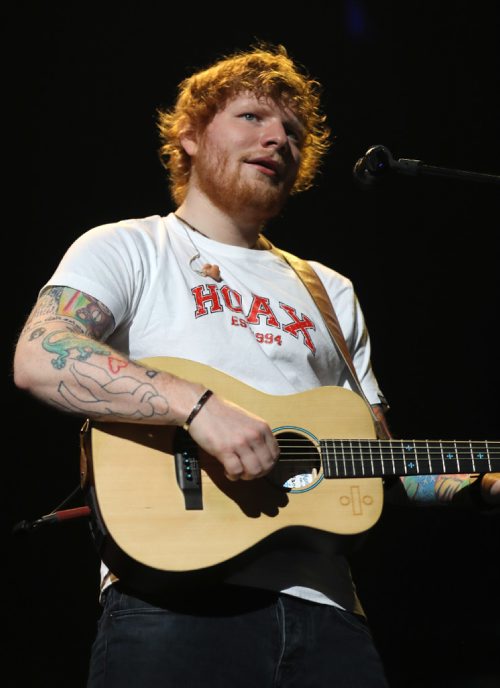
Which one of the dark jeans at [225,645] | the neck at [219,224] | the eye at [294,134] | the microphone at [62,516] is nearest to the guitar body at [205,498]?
the dark jeans at [225,645]

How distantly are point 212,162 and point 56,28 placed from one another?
1414 mm

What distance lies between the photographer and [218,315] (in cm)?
226

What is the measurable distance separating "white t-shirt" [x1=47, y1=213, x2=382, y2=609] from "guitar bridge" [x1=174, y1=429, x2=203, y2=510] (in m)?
0.23

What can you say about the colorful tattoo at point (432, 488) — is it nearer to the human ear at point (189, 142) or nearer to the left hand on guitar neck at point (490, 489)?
the left hand on guitar neck at point (490, 489)

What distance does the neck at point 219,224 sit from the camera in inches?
104

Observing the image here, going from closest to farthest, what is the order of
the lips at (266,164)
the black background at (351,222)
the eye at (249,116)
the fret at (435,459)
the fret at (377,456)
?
the fret at (377,456) → the fret at (435,459) → the lips at (266,164) → the eye at (249,116) → the black background at (351,222)

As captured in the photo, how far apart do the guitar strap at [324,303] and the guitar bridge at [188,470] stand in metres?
0.70

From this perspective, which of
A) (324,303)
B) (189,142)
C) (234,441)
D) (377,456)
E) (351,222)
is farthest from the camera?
(351,222)

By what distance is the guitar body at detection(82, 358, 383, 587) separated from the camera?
1.79 meters

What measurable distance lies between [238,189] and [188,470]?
3.67ft

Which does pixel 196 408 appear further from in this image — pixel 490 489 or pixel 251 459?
pixel 490 489

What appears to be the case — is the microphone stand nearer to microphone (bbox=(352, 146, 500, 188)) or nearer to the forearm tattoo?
microphone (bbox=(352, 146, 500, 188))

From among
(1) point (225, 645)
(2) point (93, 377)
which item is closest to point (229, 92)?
(2) point (93, 377)

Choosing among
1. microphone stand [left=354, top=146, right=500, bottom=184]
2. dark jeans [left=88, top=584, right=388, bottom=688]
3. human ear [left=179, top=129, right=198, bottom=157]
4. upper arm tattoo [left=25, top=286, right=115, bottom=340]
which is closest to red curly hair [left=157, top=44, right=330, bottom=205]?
human ear [left=179, top=129, right=198, bottom=157]
